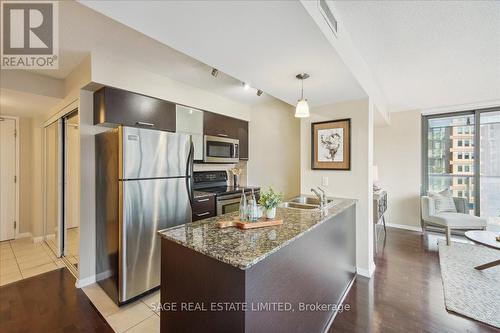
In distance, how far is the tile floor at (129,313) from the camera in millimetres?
1874

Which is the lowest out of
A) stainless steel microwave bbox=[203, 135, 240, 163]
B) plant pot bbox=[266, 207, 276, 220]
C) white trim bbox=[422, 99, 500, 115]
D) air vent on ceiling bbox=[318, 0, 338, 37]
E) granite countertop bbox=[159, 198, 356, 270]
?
granite countertop bbox=[159, 198, 356, 270]

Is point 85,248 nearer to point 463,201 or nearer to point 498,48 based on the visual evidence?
point 498,48

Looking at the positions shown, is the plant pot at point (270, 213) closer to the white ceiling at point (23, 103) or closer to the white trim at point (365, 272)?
the white trim at point (365, 272)

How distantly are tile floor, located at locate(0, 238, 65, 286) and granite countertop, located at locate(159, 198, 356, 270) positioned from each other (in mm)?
2653

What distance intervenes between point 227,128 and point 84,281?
2.77 metres

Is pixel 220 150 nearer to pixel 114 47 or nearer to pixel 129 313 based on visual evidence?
pixel 114 47

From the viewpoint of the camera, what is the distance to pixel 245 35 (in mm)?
1449

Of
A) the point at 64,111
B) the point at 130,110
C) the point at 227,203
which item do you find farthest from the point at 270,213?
the point at 64,111

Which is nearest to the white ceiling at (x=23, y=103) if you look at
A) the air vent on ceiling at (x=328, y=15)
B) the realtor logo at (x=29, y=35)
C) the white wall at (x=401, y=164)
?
the realtor logo at (x=29, y=35)

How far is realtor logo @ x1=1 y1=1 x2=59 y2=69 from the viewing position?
1665 millimetres

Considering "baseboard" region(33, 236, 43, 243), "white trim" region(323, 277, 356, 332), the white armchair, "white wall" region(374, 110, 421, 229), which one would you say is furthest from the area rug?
"baseboard" region(33, 236, 43, 243)

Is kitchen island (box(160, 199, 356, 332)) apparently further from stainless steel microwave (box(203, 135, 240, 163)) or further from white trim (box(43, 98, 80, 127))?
white trim (box(43, 98, 80, 127))

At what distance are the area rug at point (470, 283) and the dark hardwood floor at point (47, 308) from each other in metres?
3.16

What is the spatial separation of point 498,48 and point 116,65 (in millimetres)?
3888
